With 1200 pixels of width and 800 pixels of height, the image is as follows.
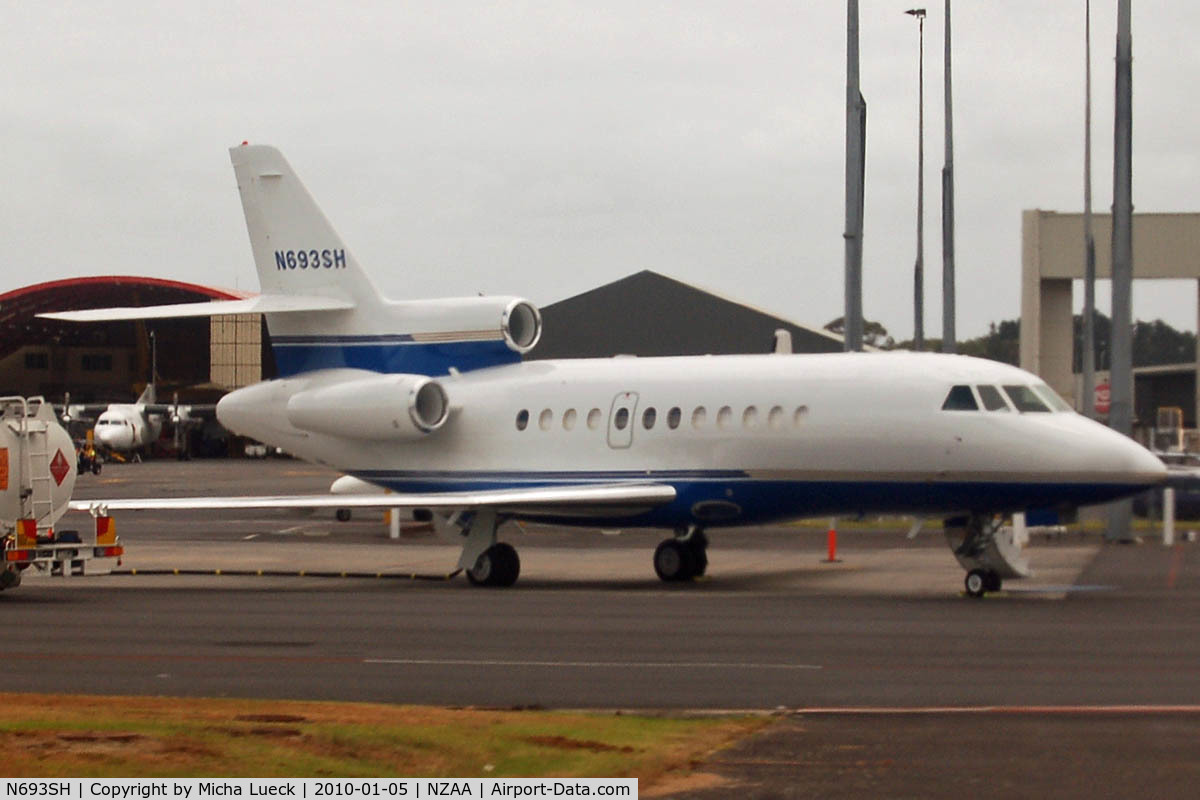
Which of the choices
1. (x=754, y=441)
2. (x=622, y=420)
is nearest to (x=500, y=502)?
(x=622, y=420)

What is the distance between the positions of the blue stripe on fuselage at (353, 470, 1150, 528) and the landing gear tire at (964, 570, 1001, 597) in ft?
2.78

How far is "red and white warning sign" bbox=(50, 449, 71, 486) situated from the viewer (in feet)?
83.1

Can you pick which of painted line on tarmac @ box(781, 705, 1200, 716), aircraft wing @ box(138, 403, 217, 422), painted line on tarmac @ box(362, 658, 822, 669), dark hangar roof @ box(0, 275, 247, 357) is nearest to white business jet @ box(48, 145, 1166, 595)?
painted line on tarmac @ box(362, 658, 822, 669)

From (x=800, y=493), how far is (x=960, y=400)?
8.50 feet

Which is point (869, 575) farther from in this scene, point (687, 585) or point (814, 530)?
point (814, 530)

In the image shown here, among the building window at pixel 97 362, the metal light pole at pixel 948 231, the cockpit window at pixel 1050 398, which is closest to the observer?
the cockpit window at pixel 1050 398

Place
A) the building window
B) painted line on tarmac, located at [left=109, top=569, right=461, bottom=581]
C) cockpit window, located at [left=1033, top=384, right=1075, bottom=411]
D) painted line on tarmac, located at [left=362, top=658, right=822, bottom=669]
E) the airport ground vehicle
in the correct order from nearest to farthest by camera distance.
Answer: painted line on tarmac, located at [left=362, top=658, right=822, bottom=669]
cockpit window, located at [left=1033, top=384, right=1075, bottom=411]
the airport ground vehicle
painted line on tarmac, located at [left=109, top=569, right=461, bottom=581]
the building window

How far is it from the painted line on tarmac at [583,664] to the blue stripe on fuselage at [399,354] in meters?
12.7

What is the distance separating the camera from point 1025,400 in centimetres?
2373

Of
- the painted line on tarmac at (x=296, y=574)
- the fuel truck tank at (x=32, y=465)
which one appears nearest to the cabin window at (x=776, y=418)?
the painted line on tarmac at (x=296, y=574)

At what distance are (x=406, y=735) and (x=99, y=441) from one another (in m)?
81.8

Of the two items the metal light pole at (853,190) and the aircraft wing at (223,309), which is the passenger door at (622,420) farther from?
the metal light pole at (853,190)

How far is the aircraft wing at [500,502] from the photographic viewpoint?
25.3 meters

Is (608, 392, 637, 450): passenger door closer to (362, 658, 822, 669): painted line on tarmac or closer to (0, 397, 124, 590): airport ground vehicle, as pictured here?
(0, 397, 124, 590): airport ground vehicle
